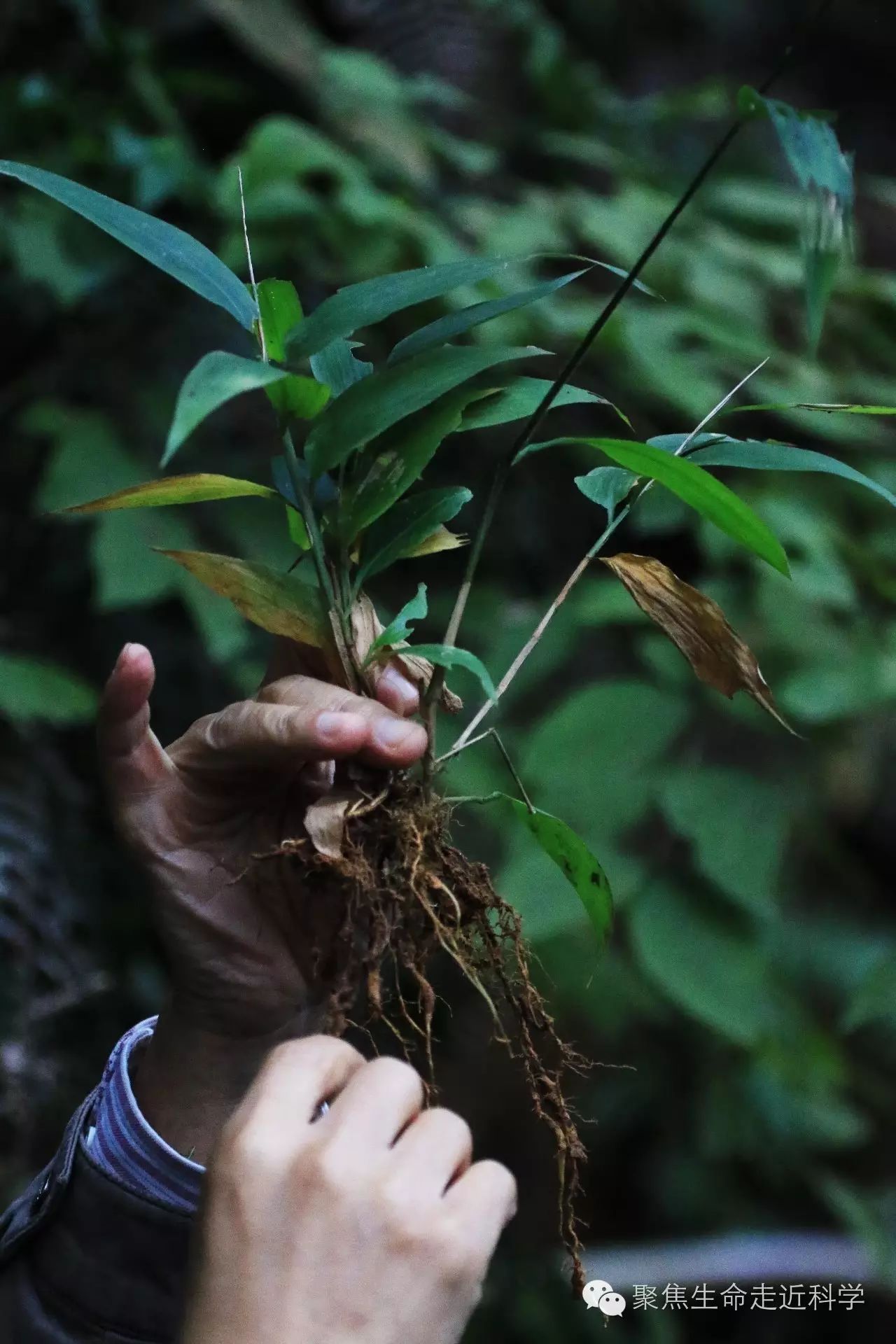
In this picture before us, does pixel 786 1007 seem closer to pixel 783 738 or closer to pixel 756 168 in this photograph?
pixel 783 738

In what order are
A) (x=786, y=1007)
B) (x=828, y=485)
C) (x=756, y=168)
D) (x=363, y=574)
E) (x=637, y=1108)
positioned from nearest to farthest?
(x=363, y=574)
(x=786, y=1007)
(x=828, y=485)
(x=637, y=1108)
(x=756, y=168)

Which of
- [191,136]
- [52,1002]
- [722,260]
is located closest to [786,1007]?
[52,1002]

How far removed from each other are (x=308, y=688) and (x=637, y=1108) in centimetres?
144

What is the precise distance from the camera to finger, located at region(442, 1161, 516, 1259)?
436mm

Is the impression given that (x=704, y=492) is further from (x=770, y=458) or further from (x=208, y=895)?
(x=208, y=895)

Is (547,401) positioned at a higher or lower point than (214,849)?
higher

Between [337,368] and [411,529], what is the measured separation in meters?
0.09

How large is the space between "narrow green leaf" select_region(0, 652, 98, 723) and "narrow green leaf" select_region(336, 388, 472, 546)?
0.58 metres

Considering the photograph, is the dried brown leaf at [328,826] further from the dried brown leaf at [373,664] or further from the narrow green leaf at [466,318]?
the narrow green leaf at [466,318]

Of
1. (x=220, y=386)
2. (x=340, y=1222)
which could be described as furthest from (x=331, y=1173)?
(x=220, y=386)

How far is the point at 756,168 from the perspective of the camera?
6.63 feet

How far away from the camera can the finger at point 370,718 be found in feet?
1.77

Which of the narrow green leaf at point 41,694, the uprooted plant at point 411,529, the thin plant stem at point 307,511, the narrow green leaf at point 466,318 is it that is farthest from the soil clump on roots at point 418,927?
the narrow green leaf at point 41,694

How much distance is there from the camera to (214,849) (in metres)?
0.66
